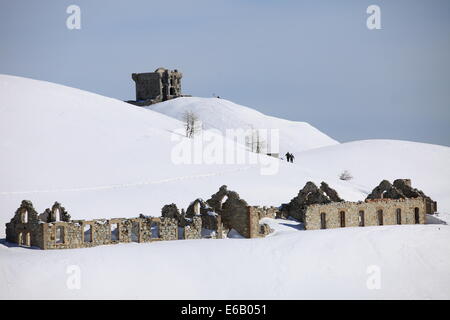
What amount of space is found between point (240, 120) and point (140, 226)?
9357 cm

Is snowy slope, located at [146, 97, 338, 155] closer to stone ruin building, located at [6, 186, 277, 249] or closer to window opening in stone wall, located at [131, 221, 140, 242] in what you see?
stone ruin building, located at [6, 186, 277, 249]

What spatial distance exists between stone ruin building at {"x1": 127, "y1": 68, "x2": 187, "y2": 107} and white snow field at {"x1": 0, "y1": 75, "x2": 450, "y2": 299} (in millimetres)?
48170

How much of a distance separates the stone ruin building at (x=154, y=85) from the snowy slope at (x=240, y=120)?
3432 mm

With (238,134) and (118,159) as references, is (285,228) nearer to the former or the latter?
(118,159)

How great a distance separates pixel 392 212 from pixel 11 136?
32765mm

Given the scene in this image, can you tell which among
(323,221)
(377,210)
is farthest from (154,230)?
(377,210)

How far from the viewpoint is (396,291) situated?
46.8 metres

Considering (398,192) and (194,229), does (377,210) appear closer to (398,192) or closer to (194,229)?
(398,192)

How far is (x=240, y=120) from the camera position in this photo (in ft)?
464

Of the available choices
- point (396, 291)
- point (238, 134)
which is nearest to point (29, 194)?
point (396, 291)

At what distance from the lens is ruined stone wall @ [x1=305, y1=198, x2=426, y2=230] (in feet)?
181

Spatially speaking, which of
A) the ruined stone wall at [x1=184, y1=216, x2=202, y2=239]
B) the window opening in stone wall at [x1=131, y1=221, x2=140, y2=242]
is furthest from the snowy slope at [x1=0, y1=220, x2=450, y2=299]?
the window opening in stone wall at [x1=131, y1=221, x2=140, y2=242]
